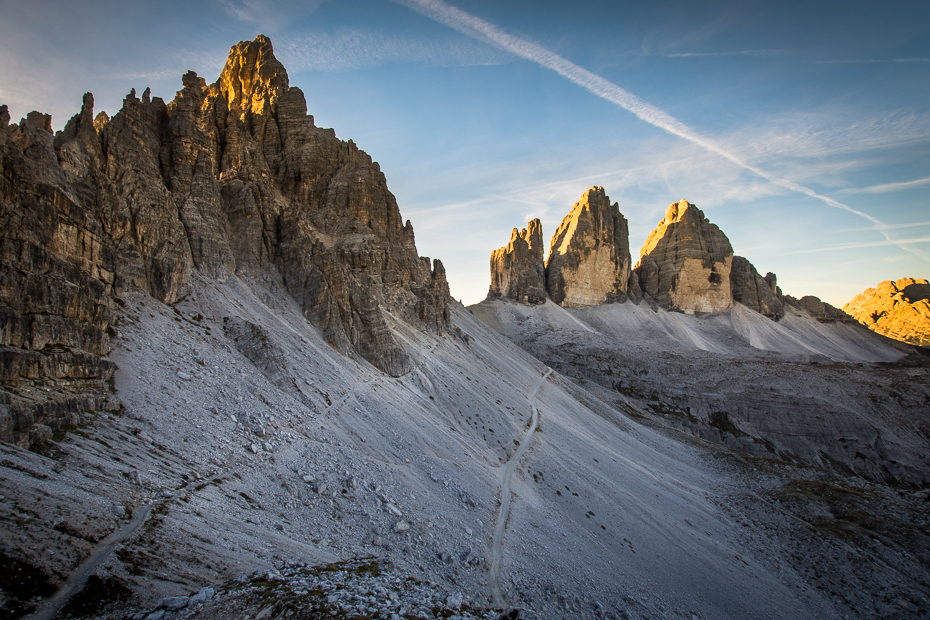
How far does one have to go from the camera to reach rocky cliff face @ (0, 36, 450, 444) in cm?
1745

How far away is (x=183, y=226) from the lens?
33.7 m

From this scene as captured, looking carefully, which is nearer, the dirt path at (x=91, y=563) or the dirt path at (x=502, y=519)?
the dirt path at (x=91, y=563)

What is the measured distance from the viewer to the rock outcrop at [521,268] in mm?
121812

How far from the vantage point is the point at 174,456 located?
17.1m

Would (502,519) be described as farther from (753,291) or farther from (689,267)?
(753,291)

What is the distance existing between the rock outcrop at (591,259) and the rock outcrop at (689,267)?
9452 mm

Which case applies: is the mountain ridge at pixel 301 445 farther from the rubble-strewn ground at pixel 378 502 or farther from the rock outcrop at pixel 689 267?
the rock outcrop at pixel 689 267

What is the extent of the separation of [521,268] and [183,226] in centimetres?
9961

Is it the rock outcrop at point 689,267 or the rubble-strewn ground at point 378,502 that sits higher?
the rock outcrop at point 689,267

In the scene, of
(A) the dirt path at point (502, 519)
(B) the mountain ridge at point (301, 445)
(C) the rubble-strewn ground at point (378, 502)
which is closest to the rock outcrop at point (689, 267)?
(B) the mountain ridge at point (301, 445)

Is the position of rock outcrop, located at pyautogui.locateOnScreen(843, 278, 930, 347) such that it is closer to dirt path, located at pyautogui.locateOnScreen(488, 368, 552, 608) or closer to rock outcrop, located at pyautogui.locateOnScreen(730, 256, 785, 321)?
rock outcrop, located at pyautogui.locateOnScreen(730, 256, 785, 321)

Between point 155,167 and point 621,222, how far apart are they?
127 m

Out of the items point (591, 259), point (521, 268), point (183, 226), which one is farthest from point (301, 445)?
point (591, 259)

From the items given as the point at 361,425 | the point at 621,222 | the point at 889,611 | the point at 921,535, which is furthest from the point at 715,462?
the point at 621,222
